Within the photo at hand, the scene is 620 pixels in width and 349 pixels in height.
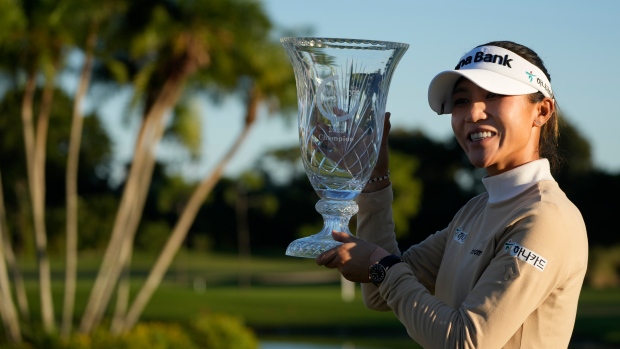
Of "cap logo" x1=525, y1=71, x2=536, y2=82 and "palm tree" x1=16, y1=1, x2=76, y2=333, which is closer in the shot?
"cap logo" x1=525, y1=71, x2=536, y2=82

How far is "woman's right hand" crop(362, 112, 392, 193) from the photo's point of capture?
2523 mm

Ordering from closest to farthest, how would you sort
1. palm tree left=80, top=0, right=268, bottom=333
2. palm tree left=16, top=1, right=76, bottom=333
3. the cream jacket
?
the cream jacket
palm tree left=16, top=1, right=76, bottom=333
palm tree left=80, top=0, right=268, bottom=333

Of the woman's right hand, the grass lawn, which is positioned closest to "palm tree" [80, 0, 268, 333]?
the grass lawn

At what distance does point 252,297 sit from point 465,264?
26838 mm

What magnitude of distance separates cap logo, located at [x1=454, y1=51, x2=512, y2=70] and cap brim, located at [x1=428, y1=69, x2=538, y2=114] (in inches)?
1.5

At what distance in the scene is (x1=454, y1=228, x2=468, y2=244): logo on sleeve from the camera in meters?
2.34

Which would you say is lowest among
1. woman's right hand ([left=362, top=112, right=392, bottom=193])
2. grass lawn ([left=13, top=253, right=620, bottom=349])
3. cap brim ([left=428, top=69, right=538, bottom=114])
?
grass lawn ([left=13, top=253, right=620, bottom=349])

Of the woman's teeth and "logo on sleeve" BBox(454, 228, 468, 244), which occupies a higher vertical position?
the woman's teeth

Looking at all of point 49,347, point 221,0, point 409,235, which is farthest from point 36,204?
point 409,235

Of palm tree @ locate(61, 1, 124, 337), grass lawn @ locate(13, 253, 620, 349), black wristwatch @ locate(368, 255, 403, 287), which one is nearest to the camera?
black wristwatch @ locate(368, 255, 403, 287)

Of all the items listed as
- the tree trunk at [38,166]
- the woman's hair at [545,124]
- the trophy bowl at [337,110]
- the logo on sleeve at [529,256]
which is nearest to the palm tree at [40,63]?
the tree trunk at [38,166]

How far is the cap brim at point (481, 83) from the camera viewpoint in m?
2.17

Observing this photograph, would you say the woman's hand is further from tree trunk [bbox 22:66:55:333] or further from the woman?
tree trunk [bbox 22:66:55:333]

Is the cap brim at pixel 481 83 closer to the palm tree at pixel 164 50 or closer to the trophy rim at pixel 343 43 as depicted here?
the trophy rim at pixel 343 43
